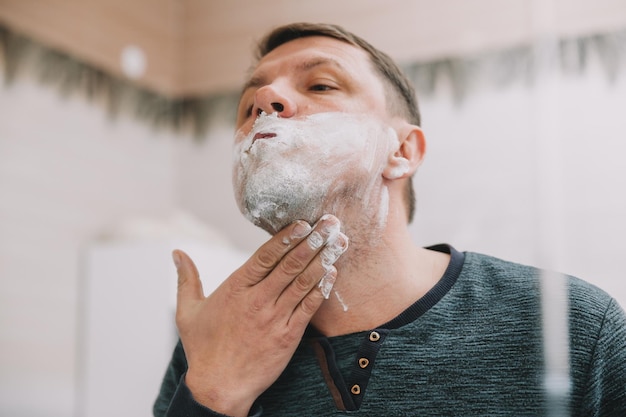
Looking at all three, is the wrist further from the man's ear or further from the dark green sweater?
the man's ear

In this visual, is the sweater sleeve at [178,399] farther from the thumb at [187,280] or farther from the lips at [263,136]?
the lips at [263,136]

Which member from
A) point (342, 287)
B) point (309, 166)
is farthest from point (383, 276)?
point (309, 166)

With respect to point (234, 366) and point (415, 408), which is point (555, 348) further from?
point (234, 366)

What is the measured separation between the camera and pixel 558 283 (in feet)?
2.03

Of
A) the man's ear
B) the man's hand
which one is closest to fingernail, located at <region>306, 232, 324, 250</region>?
the man's hand

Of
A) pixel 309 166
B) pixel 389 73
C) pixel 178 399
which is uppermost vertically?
pixel 389 73

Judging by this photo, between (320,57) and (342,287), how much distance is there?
0.25m

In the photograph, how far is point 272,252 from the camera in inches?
27.8

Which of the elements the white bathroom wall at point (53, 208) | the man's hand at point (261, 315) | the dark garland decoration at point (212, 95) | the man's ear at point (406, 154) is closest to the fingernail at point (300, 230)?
the man's hand at point (261, 315)

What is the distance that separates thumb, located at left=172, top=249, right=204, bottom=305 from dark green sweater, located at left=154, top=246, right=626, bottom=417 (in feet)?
0.33

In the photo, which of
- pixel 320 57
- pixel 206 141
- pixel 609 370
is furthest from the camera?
pixel 206 141

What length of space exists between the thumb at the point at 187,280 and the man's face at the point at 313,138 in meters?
0.10

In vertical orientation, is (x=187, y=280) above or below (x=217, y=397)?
above

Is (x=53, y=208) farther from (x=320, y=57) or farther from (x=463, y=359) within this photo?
(x=463, y=359)
